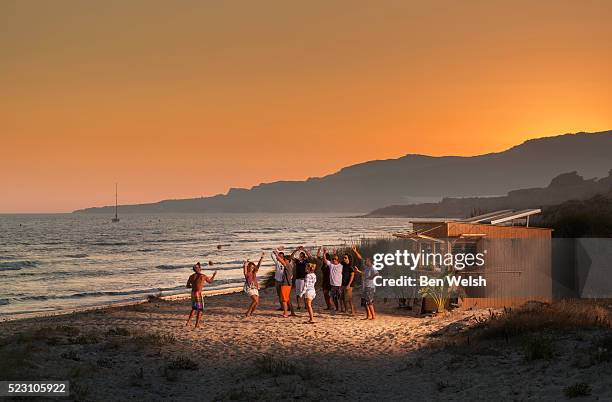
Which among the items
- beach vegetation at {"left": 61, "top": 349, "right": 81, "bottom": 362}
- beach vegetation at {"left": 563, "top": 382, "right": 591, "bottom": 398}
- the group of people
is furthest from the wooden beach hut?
beach vegetation at {"left": 61, "top": 349, "right": 81, "bottom": 362}

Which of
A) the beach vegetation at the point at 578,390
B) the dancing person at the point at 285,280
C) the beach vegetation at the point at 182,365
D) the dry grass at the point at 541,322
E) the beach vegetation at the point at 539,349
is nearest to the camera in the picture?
the beach vegetation at the point at 578,390

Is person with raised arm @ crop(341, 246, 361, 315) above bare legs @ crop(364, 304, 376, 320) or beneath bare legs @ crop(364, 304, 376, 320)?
above

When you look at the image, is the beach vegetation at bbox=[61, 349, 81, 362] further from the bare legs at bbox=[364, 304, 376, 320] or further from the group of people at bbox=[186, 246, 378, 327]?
the bare legs at bbox=[364, 304, 376, 320]

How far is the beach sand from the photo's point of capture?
10.5m

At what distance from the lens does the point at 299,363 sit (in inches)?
496

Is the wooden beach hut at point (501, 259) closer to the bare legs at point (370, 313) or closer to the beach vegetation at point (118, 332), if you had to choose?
the bare legs at point (370, 313)

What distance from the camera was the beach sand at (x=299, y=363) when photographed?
10547 mm

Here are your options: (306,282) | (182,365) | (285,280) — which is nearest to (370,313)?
(306,282)

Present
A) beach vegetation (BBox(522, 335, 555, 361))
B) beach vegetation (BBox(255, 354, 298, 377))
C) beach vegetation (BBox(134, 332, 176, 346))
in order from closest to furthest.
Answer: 1. beach vegetation (BBox(522, 335, 555, 361))
2. beach vegetation (BBox(255, 354, 298, 377))
3. beach vegetation (BBox(134, 332, 176, 346))

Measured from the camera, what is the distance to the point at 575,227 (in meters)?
27.3

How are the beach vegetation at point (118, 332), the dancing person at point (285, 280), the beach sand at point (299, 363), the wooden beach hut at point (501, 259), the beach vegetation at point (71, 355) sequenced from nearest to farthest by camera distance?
the beach sand at point (299, 363) → the beach vegetation at point (71, 355) → the beach vegetation at point (118, 332) → the dancing person at point (285, 280) → the wooden beach hut at point (501, 259)

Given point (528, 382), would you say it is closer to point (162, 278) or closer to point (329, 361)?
point (329, 361)

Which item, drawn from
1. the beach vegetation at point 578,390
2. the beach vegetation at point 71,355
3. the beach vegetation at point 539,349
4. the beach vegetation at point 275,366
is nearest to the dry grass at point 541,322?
the beach vegetation at point 539,349

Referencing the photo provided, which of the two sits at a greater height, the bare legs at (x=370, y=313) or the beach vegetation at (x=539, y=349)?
the beach vegetation at (x=539, y=349)
